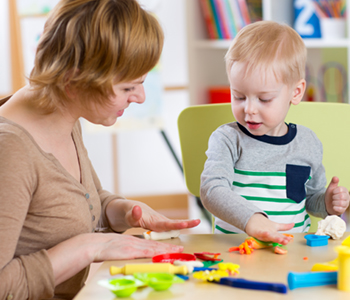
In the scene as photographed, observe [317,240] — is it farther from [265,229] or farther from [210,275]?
[210,275]

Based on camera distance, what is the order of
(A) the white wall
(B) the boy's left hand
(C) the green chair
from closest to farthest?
(B) the boy's left hand < (C) the green chair < (A) the white wall

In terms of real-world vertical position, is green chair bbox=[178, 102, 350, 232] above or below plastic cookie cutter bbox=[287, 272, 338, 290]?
above

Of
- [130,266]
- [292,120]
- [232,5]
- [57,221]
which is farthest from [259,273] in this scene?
[232,5]

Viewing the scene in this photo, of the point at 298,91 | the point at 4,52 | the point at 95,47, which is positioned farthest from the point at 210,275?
the point at 4,52

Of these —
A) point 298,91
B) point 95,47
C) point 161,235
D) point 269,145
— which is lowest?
point 161,235

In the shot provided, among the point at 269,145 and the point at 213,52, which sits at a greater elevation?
the point at 213,52

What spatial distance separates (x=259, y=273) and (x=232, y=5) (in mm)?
2012

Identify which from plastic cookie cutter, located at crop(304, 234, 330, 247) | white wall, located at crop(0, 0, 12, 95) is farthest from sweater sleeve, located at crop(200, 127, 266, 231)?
white wall, located at crop(0, 0, 12, 95)

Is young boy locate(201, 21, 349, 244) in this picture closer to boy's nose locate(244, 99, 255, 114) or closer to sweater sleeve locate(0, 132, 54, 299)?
boy's nose locate(244, 99, 255, 114)

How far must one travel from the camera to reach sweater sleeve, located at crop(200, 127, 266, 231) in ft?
2.94

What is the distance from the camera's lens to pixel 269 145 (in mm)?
1113

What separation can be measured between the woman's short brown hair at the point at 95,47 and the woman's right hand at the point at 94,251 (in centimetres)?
25

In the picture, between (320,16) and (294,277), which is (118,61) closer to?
(294,277)

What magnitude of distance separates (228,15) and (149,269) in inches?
80.0
